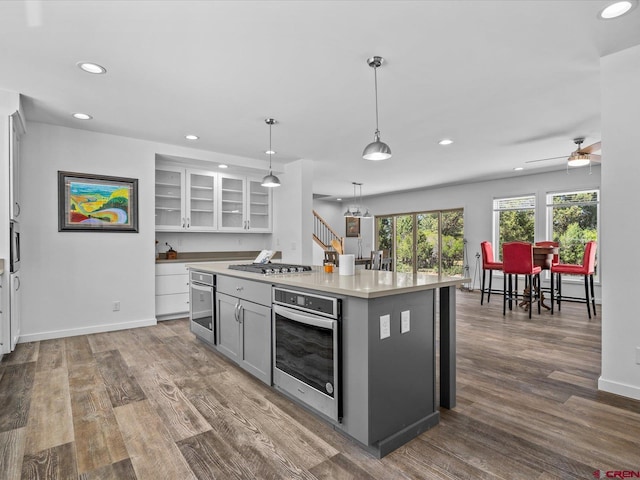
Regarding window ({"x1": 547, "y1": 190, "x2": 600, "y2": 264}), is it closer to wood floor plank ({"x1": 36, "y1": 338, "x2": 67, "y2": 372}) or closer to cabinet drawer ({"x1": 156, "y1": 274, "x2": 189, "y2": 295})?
cabinet drawer ({"x1": 156, "y1": 274, "x2": 189, "y2": 295})

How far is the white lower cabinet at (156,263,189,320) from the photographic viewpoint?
5.05 m

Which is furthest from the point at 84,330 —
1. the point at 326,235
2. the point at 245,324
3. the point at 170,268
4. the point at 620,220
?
the point at 326,235

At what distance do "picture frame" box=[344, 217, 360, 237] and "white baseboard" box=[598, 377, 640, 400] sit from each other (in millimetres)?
8986

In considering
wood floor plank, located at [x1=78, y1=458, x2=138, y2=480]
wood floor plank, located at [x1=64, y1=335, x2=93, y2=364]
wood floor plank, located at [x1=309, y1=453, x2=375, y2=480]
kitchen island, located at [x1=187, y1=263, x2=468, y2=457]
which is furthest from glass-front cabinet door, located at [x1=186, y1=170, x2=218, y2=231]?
wood floor plank, located at [x1=309, y1=453, x2=375, y2=480]

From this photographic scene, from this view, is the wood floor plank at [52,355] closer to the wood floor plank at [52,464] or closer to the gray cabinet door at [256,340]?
the wood floor plank at [52,464]

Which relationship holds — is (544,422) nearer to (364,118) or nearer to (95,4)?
(364,118)

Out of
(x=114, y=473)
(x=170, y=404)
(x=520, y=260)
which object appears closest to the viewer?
(x=114, y=473)

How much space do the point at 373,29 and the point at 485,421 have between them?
264 centimetres

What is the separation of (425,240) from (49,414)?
853 centimetres

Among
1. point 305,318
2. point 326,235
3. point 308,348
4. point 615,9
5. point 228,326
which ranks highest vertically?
point 615,9

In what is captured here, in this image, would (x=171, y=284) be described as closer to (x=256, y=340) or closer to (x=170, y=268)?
(x=170, y=268)

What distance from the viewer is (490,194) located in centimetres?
789

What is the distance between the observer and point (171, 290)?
5.16 metres

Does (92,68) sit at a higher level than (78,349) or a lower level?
higher
